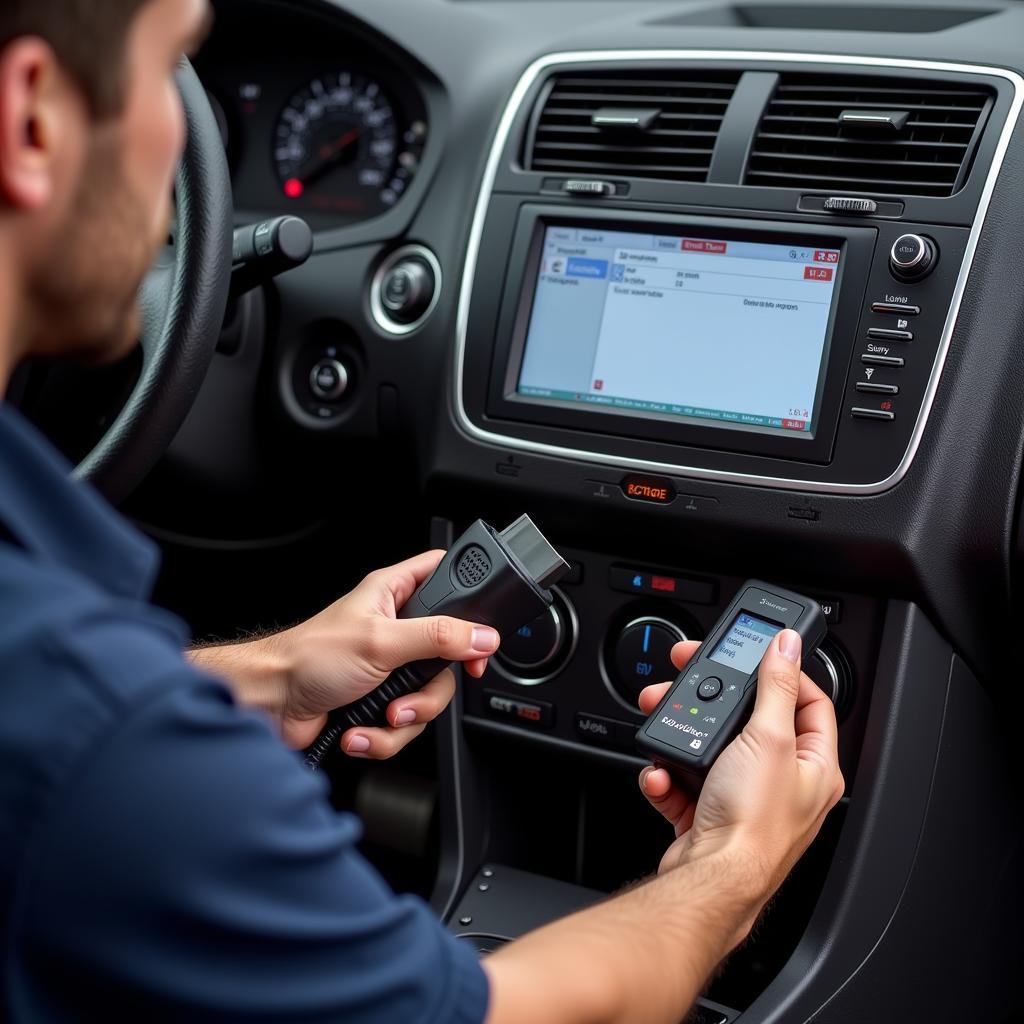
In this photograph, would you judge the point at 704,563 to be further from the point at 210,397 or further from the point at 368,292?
the point at 210,397

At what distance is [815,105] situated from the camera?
1.44 m

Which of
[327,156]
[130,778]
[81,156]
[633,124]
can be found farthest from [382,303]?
[130,778]

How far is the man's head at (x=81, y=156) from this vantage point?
0.67 metres

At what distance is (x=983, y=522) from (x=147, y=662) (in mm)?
977

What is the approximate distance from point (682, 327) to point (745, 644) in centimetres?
35

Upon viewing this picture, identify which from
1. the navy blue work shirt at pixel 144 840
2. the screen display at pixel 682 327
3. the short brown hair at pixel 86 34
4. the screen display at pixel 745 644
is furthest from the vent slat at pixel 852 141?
the navy blue work shirt at pixel 144 840

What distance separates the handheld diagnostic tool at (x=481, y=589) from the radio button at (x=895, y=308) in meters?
0.41

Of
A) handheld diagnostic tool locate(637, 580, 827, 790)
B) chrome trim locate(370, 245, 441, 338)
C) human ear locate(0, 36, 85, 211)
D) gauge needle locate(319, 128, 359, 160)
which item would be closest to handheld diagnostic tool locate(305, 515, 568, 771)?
handheld diagnostic tool locate(637, 580, 827, 790)

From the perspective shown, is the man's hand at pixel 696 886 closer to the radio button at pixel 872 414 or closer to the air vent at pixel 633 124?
the radio button at pixel 872 414

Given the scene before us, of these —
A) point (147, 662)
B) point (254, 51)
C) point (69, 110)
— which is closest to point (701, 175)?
point (254, 51)

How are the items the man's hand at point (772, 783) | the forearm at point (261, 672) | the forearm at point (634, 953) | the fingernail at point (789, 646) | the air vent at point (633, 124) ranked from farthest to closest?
the air vent at point (633, 124) < the forearm at point (261, 672) < the fingernail at point (789, 646) < the man's hand at point (772, 783) < the forearm at point (634, 953)

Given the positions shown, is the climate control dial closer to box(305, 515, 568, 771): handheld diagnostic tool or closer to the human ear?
box(305, 515, 568, 771): handheld diagnostic tool

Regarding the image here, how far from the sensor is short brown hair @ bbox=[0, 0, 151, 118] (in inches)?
26.3

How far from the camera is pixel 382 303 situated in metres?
1.72
